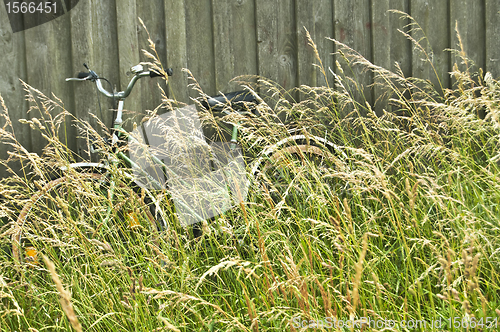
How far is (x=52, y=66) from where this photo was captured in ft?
8.92

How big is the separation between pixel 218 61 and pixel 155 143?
0.74 m

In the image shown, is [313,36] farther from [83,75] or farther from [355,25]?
[83,75]

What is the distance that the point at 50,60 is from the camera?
272 centimetres

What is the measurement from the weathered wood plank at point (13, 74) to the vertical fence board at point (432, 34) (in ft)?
9.11

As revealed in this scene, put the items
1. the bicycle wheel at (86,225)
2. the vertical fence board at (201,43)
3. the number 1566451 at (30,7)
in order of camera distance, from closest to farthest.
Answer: the bicycle wheel at (86,225) → the number 1566451 at (30,7) → the vertical fence board at (201,43)

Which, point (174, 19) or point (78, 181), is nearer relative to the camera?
point (78, 181)

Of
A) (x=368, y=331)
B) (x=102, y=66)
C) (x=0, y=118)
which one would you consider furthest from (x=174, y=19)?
(x=368, y=331)

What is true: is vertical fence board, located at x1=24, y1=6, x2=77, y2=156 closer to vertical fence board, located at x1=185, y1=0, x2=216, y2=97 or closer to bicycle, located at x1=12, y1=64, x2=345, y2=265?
bicycle, located at x1=12, y1=64, x2=345, y2=265

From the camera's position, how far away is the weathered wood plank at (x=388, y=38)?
2.89 m

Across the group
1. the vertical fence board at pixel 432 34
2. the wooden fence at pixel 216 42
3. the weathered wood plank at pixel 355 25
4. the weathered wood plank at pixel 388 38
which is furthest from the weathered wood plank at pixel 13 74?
the vertical fence board at pixel 432 34

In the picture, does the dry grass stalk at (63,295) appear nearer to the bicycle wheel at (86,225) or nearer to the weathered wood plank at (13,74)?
the bicycle wheel at (86,225)

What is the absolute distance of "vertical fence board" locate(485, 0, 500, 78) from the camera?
116 inches

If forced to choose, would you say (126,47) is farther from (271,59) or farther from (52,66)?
(271,59)

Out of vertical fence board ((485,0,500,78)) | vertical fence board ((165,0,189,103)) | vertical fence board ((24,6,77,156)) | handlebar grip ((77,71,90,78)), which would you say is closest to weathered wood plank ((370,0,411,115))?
vertical fence board ((485,0,500,78))
